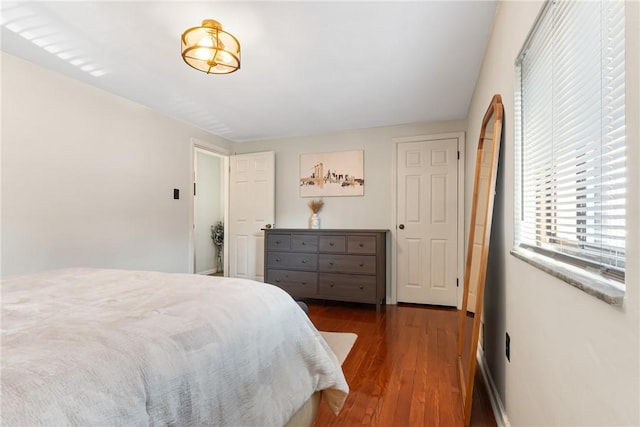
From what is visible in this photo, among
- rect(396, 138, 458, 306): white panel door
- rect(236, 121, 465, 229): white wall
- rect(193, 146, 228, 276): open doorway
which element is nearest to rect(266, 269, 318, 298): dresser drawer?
rect(236, 121, 465, 229): white wall

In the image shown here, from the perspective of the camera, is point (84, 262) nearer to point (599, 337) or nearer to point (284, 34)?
point (284, 34)

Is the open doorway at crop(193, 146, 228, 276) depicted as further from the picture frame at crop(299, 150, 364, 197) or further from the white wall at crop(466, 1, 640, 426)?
the white wall at crop(466, 1, 640, 426)

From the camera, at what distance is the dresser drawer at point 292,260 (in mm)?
3755

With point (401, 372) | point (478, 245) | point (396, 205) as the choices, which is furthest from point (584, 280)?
point (396, 205)

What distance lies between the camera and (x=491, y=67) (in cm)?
197

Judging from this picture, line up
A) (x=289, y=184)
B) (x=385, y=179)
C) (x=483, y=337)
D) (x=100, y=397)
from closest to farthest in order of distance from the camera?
(x=100, y=397) < (x=483, y=337) < (x=385, y=179) < (x=289, y=184)

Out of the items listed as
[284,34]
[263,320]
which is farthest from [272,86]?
[263,320]

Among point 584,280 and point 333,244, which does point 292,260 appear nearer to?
point 333,244

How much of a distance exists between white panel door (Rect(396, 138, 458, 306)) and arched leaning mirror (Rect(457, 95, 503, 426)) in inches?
55.0

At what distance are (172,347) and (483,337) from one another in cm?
216

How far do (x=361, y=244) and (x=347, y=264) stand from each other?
293 millimetres

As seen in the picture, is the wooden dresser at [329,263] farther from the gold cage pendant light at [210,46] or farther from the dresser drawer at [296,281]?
the gold cage pendant light at [210,46]

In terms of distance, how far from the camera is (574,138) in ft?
2.91

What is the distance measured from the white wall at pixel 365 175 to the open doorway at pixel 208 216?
5.41 feet
